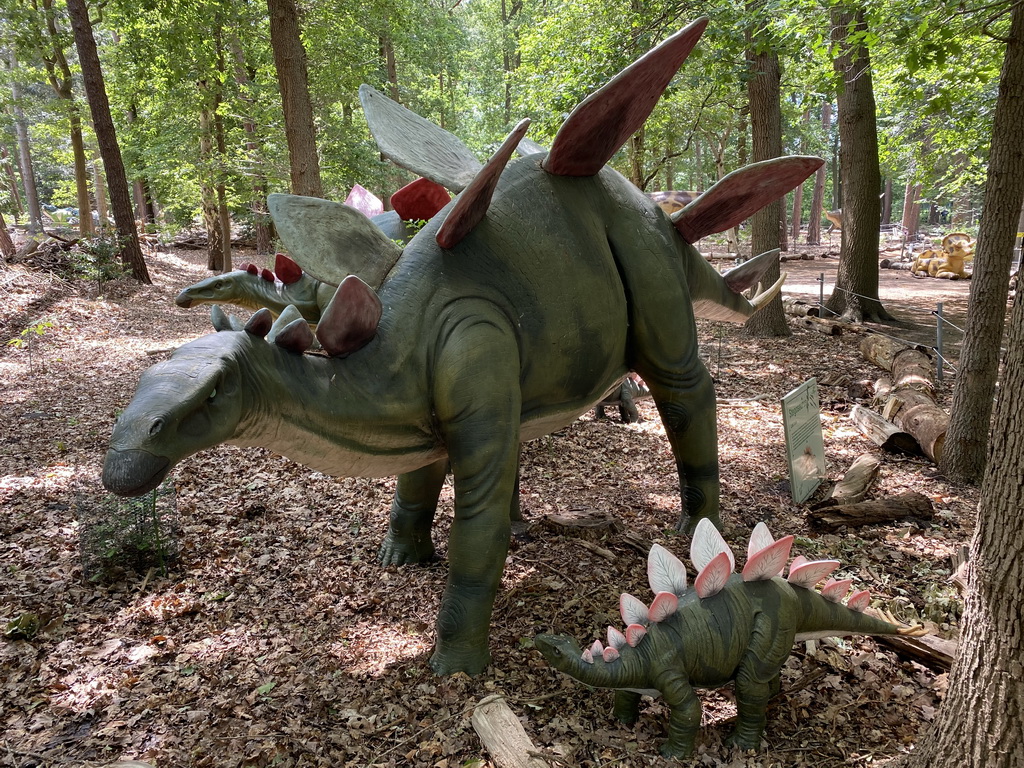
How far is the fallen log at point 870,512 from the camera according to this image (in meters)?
3.64

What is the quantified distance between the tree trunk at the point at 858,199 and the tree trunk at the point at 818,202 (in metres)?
16.1

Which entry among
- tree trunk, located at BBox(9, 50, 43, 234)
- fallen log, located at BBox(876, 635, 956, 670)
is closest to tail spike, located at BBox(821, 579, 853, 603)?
fallen log, located at BBox(876, 635, 956, 670)

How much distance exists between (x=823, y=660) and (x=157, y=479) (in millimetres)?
2407

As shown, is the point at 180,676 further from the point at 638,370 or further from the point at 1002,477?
the point at 1002,477

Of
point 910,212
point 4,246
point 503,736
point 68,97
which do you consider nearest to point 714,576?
point 503,736

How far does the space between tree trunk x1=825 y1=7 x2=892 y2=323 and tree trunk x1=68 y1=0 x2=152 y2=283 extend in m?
11.5

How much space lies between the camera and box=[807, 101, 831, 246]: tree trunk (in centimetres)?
2525

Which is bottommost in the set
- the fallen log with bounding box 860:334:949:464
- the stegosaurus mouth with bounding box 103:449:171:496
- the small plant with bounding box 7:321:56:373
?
the fallen log with bounding box 860:334:949:464

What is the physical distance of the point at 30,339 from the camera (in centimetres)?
805

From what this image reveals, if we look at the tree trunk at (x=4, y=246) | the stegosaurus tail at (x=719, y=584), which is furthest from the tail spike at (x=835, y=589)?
the tree trunk at (x=4, y=246)

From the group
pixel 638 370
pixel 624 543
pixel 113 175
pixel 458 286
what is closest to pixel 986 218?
pixel 638 370

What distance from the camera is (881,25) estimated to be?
461 cm

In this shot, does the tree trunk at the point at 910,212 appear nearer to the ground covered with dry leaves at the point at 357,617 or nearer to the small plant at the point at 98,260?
the ground covered with dry leaves at the point at 357,617

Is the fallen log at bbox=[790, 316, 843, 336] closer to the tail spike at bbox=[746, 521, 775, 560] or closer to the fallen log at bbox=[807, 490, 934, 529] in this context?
the fallen log at bbox=[807, 490, 934, 529]
